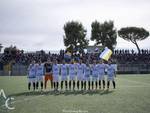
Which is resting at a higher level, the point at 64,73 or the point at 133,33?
the point at 133,33

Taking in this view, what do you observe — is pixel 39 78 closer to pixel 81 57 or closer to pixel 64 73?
pixel 64 73

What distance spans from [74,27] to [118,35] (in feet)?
43.5

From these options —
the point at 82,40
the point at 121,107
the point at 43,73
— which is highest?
the point at 82,40

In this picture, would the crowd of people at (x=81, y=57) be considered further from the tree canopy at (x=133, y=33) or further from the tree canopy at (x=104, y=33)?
the tree canopy at (x=133, y=33)

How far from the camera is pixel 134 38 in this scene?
88.5 metres

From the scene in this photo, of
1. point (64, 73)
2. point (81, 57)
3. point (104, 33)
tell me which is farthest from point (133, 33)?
point (64, 73)

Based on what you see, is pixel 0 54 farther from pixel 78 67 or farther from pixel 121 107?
pixel 121 107

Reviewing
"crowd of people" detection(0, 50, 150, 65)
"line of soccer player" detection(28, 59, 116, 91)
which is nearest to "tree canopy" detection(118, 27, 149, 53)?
"crowd of people" detection(0, 50, 150, 65)

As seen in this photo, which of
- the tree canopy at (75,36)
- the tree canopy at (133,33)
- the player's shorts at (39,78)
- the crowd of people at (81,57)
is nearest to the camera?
the player's shorts at (39,78)

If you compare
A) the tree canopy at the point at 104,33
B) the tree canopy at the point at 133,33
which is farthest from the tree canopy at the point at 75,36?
the tree canopy at the point at 133,33

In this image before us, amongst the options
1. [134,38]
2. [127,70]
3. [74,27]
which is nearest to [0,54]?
[127,70]

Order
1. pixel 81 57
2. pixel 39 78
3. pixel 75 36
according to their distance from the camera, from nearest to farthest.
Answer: pixel 39 78, pixel 81 57, pixel 75 36

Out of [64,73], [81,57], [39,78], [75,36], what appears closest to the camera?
[39,78]

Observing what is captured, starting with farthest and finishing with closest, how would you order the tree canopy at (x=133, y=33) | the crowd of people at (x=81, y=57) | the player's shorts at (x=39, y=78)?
1. the tree canopy at (x=133, y=33)
2. the crowd of people at (x=81, y=57)
3. the player's shorts at (x=39, y=78)
